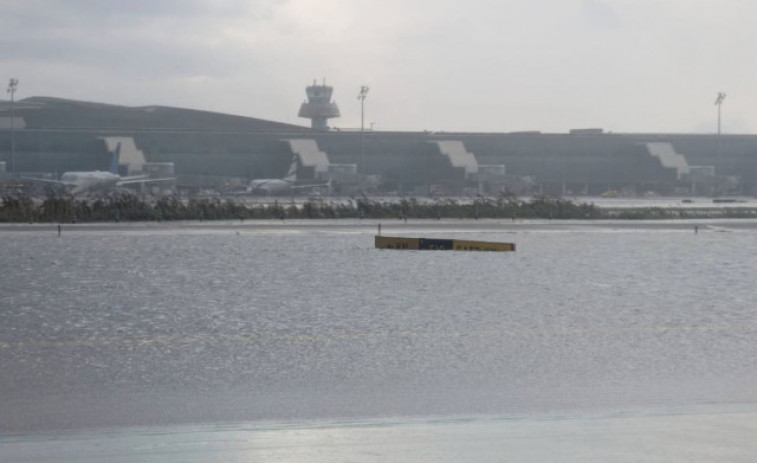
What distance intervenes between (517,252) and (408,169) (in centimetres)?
7968

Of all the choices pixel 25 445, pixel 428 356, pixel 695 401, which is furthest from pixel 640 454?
pixel 428 356

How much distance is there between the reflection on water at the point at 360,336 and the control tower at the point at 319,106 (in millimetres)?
156321

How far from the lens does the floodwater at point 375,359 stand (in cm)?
913

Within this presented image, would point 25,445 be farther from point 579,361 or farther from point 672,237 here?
point 672,237

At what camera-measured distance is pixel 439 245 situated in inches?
1467

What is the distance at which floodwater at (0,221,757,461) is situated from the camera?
913cm

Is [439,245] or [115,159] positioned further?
[115,159]

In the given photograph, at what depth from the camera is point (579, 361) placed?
14.2m

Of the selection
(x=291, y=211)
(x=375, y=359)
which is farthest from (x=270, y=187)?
(x=375, y=359)

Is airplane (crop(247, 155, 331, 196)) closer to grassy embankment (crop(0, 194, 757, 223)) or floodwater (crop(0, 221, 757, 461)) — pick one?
grassy embankment (crop(0, 194, 757, 223))

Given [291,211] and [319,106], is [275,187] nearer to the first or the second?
[291,211]

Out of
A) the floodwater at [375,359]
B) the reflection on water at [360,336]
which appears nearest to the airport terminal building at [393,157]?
the reflection on water at [360,336]

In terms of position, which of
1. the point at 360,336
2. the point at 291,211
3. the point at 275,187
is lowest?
the point at 360,336

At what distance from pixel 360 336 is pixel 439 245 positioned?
20834mm
